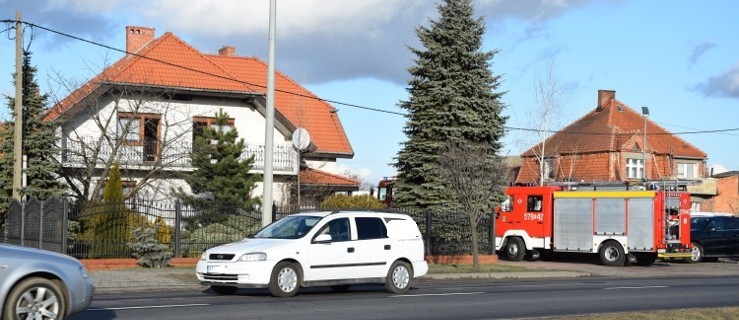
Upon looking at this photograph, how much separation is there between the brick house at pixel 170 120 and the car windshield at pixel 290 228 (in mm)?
13923

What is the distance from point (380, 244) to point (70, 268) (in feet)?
26.6

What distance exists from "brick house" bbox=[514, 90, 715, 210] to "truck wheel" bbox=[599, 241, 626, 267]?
27.3m

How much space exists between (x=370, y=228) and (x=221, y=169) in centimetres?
1658

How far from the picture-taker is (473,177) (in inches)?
1137

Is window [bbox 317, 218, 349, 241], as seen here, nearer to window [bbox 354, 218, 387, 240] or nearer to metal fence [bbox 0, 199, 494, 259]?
window [bbox 354, 218, 387, 240]

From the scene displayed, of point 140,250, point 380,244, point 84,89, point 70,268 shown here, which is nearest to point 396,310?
point 380,244

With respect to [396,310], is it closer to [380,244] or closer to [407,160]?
[380,244]

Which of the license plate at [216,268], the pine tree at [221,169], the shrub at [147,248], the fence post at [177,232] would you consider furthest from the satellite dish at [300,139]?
the license plate at [216,268]

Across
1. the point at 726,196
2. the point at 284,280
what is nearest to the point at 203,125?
the point at 284,280

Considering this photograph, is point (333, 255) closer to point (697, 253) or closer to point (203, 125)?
point (697, 253)

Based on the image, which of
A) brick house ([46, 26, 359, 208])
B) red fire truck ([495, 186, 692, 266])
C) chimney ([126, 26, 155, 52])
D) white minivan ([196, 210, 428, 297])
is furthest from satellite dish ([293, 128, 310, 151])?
white minivan ([196, 210, 428, 297])

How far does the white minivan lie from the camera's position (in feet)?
57.5

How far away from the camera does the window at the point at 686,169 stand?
67.2 metres

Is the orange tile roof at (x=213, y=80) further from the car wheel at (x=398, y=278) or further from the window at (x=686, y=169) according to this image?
the window at (x=686, y=169)
